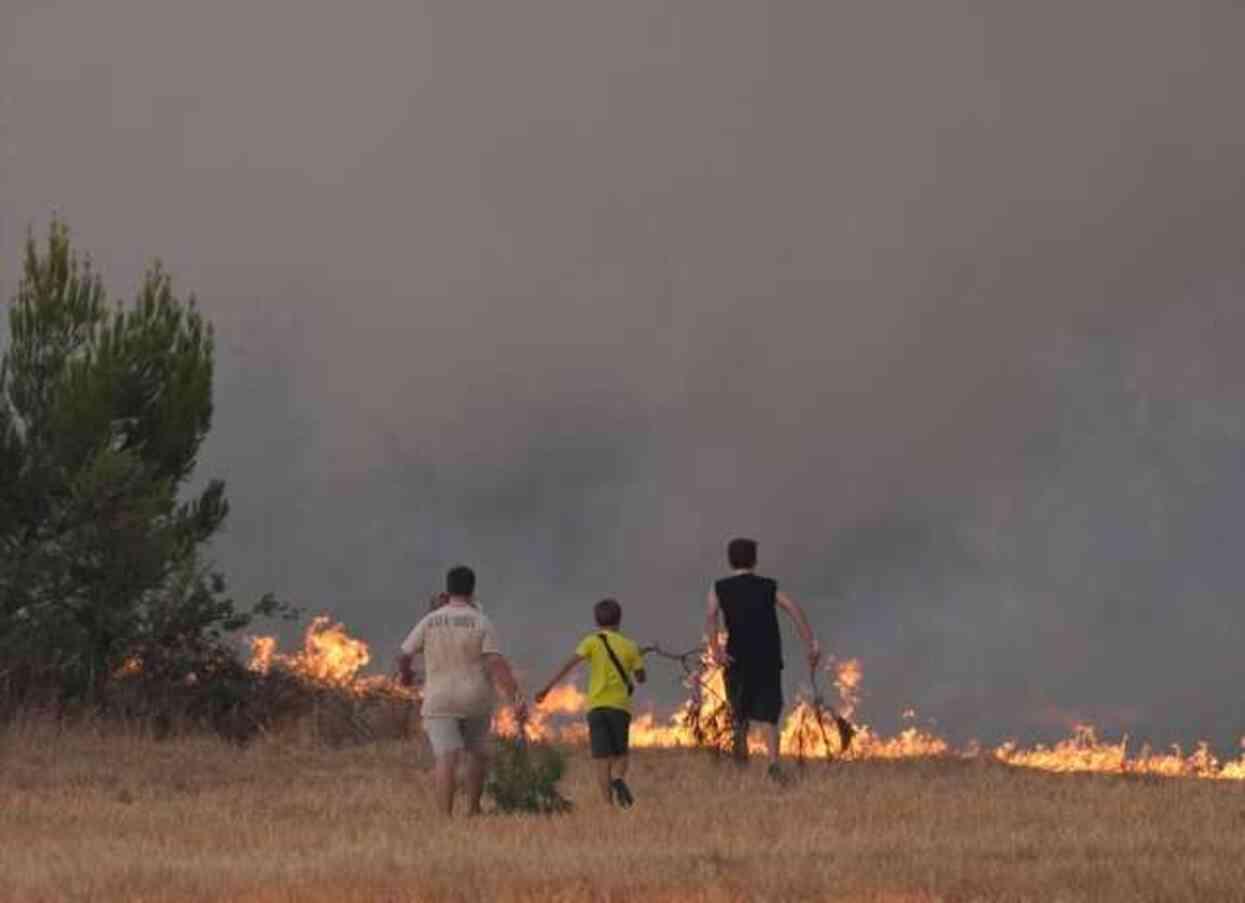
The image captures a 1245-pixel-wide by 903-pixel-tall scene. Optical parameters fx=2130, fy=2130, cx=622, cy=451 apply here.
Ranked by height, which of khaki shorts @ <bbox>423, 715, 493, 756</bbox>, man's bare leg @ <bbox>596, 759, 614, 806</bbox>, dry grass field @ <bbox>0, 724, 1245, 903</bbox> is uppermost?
khaki shorts @ <bbox>423, 715, 493, 756</bbox>

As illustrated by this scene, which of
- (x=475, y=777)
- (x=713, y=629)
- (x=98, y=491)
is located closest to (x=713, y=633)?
(x=713, y=629)

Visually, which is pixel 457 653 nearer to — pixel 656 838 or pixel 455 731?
pixel 455 731

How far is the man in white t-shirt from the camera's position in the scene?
56.4 ft

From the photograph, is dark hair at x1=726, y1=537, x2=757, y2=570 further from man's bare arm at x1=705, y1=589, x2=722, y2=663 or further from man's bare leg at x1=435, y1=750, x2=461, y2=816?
man's bare leg at x1=435, y1=750, x2=461, y2=816

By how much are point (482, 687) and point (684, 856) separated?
366cm

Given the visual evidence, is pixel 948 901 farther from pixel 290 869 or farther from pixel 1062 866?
pixel 290 869

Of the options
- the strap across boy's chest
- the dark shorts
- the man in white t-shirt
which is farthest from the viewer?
the dark shorts

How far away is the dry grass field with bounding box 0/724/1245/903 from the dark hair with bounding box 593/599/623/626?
164 centimetres

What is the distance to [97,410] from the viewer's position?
122ft

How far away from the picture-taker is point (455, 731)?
687 inches

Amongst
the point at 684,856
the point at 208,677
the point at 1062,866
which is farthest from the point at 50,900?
the point at 208,677

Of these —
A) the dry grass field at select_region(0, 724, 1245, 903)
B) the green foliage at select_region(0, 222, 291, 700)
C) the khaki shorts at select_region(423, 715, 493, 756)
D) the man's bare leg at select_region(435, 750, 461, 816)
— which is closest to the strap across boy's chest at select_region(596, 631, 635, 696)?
the dry grass field at select_region(0, 724, 1245, 903)

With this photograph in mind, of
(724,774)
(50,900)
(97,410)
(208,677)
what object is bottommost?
(50,900)

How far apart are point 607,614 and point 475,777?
1852mm
